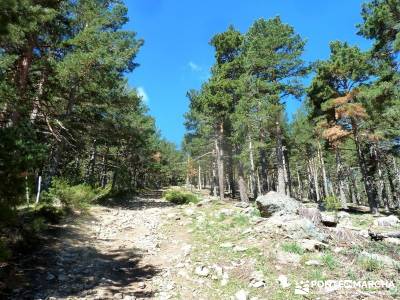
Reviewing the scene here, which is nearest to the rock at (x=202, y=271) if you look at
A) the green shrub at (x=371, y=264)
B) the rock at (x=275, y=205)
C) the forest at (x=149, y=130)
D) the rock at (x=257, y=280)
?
the forest at (x=149, y=130)

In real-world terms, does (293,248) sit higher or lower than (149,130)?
lower

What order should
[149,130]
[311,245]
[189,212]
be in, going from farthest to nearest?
[149,130]
[189,212]
[311,245]

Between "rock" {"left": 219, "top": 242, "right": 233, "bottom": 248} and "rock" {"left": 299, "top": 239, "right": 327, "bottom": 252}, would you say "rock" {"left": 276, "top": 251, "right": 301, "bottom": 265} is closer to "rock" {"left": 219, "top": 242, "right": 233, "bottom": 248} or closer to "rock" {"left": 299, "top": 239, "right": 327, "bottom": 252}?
"rock" {"left": 299, "top": 239, "right": 327, "bottom": 252}

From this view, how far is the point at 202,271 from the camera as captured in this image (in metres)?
8.66

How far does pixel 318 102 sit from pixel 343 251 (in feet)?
59.8

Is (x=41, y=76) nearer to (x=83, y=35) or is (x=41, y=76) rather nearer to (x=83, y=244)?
(x=83, y=35)

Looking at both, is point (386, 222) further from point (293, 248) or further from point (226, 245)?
point (226, 245)

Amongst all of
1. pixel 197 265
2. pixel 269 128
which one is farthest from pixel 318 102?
pixel 197 265

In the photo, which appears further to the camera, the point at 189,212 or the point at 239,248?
the point at 189,212

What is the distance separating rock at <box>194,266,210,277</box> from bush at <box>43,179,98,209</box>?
28.8ft

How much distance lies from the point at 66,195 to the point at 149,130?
15.2 m

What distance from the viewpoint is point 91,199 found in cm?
1909

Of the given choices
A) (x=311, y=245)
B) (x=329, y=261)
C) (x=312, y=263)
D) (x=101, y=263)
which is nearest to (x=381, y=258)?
(x=329, y=261)

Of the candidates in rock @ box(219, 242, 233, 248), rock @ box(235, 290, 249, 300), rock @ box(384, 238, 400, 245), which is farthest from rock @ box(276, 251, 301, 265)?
rock @ box(384, 238, 400, 245)
